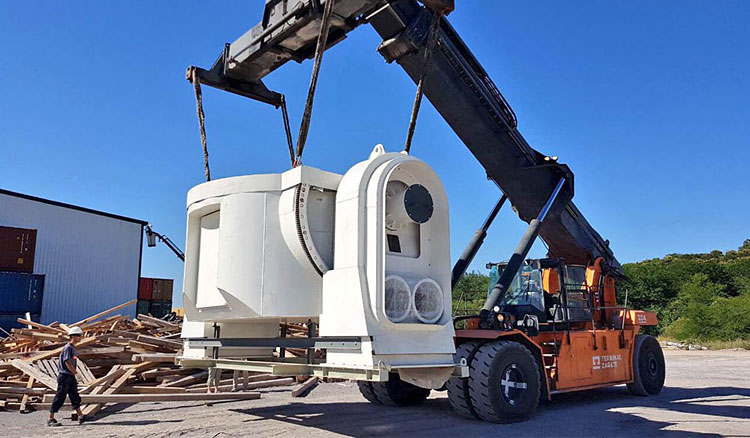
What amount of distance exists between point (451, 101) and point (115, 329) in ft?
34.3

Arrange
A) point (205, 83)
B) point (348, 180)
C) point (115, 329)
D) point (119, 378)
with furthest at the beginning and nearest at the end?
point (115, 329) → point (119, 378) → point (205, 83) → point (348, 180)

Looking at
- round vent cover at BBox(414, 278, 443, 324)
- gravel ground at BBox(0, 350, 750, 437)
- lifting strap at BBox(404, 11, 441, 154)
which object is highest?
lifting strap at BBox(404, 11, 441, 154)

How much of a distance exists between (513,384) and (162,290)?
33757 millimetres

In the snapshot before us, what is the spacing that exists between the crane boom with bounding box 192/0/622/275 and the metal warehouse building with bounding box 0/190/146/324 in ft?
68.1

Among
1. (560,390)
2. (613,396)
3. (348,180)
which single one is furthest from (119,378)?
(613,396)

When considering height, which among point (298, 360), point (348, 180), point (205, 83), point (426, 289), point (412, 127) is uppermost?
point (205, 83)

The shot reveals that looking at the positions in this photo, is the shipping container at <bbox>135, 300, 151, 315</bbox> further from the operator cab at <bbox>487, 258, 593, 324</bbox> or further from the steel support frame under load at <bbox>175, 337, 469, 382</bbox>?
the steel support frame under load at <bbox>175, 337, 469, 382</bbox>

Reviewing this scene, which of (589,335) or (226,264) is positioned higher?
(226,264)

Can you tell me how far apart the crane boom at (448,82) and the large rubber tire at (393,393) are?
4205mm

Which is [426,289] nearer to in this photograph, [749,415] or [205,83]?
[205,83]

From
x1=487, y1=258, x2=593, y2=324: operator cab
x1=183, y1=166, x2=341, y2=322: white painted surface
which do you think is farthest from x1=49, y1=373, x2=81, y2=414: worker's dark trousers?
x1=487, y1=258, x2=593, y2=324: operator cab

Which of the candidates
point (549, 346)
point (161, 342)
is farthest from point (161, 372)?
point (549, 346)

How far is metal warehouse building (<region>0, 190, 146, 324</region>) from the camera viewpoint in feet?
85.3

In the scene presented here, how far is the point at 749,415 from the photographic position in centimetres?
985
